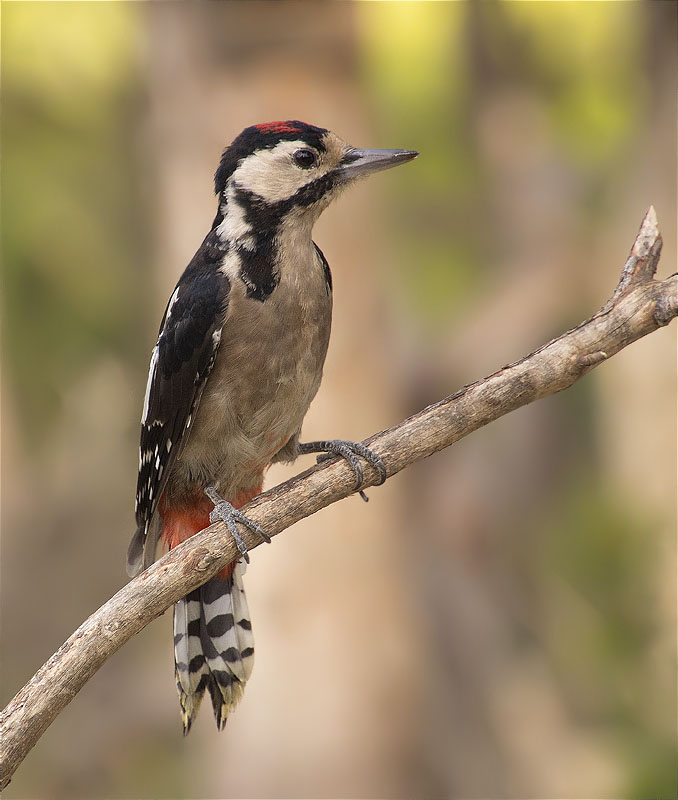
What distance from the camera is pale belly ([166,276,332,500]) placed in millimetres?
3414

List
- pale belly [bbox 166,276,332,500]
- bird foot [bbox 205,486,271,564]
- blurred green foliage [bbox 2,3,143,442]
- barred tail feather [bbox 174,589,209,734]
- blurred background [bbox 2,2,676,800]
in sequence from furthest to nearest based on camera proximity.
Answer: blurred green foliage [bbox 2,3,143,442] < blurred background [bbox 2,2,676,800] < barred tail feather [bbox 174,589,209,734] < pale belly [bbox 166,276,332,500] < bird foot [bbox 205,486,271,564]

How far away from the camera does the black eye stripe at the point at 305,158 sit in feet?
11.8

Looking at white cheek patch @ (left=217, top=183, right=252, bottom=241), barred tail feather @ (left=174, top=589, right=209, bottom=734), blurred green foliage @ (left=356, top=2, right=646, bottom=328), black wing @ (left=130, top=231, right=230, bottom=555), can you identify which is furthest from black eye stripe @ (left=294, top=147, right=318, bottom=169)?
blurred green foliage @ (left=356, top=2, right=646, bottom=328)

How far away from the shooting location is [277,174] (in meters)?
3.60

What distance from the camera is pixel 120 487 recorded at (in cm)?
941

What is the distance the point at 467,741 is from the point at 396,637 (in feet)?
6.11

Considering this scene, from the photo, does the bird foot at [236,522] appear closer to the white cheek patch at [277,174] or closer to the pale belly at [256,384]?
the pale belly at [256,384]

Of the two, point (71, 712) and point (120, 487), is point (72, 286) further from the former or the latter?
point (71, 712)

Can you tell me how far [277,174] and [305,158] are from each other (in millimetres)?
114

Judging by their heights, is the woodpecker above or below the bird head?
below

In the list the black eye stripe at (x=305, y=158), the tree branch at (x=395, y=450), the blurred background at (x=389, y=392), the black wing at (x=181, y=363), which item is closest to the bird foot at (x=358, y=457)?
the tree branch at (x=395, y=450)

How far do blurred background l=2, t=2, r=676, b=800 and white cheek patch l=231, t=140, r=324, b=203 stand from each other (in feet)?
9.21

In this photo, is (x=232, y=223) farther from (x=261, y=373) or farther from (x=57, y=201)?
(x=57, y=201)

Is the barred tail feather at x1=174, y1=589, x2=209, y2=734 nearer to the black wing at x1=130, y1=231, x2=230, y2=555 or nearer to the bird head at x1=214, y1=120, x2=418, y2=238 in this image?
the black wing at x1=130, y1=231, x2=230, y2=555
